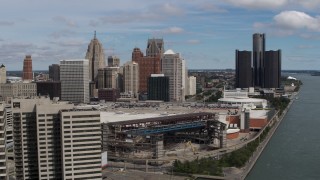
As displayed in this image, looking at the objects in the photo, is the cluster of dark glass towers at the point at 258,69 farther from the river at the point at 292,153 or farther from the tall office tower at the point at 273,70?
the river at the point at 292,153

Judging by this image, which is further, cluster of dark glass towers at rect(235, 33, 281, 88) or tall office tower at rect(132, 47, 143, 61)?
cluster of dark glass towers at rect(235, 33, 281, 88)

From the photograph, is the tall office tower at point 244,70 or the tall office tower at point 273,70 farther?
the tall office tower at point 273,70

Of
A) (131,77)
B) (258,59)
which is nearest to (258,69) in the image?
(258,59)

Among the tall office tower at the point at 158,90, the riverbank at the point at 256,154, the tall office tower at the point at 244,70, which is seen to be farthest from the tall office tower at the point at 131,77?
the riverbank at the point at 256,154

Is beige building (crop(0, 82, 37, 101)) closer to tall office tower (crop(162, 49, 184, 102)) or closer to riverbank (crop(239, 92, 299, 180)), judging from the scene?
tall office tower (crop(162, 49, 184, 102))

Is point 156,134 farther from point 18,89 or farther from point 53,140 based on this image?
point 18,89

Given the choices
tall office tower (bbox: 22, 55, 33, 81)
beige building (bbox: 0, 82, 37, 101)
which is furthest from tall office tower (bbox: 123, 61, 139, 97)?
beige building (bbox: 0, 82, 37, 101)

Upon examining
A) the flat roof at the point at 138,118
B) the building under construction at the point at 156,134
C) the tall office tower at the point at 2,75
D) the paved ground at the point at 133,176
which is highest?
the tall office tower at the point at 2,75
